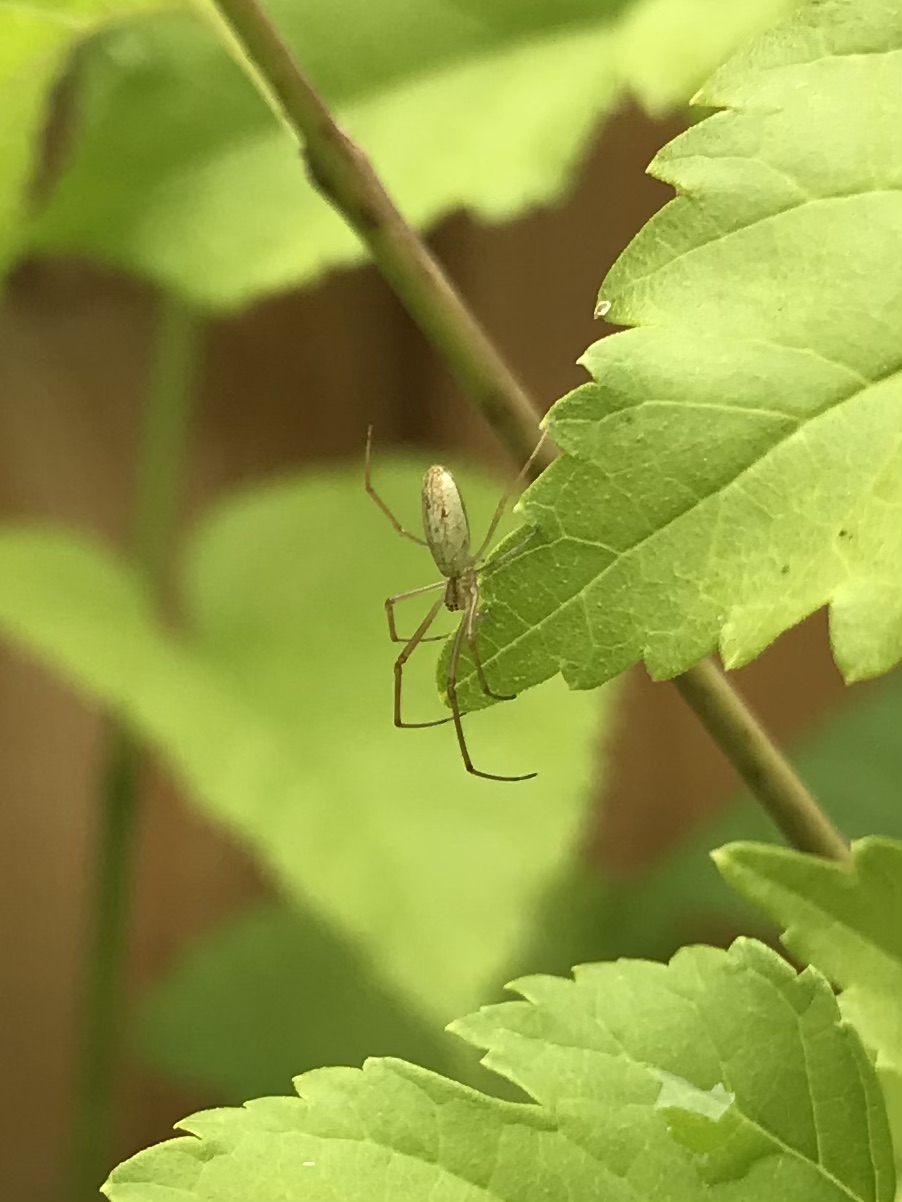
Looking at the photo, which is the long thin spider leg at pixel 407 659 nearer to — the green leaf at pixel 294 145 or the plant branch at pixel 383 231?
Answer: the green leaf at pixel 294 145

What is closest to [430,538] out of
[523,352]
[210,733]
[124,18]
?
[210,733]

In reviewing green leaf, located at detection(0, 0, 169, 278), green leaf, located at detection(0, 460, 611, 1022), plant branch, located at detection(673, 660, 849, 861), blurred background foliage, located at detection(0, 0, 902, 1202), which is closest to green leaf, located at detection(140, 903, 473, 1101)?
blurred background foliage, located at detection(0, 0, 902, 1202)

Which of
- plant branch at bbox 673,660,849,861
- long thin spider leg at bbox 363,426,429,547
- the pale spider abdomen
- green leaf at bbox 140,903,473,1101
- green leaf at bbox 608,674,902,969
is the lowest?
green leaf at bbox 608,674,902,969

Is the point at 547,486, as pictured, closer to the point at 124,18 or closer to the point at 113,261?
the point at 124,18

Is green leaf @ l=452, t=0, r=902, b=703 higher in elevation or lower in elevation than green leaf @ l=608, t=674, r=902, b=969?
higher

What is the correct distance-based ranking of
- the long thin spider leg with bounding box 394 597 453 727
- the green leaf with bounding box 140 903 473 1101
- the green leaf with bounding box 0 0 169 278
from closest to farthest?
the green leaf with bounding box 0 0 169 278
the long thin spider leg with bounding box 394 597 453 727
the green leaf with bounding box 140 903 473 1101

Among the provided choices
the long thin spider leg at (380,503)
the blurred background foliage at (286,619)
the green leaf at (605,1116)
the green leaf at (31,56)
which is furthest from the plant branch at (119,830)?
the green leaf at (605,1116)

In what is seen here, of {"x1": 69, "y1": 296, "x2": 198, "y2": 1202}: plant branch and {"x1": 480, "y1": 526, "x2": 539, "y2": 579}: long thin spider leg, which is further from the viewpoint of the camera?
{"x1": 69, "y1": 296, "x2": 198, "y2": 1202}: plant branch

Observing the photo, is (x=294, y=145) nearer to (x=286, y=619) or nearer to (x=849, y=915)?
(x=286, y=619)

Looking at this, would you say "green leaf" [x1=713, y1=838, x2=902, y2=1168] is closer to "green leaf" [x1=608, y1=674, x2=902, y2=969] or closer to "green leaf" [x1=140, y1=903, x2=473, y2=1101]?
"green leaf" [x1=608, y1=674, x2=902, y2=969]
